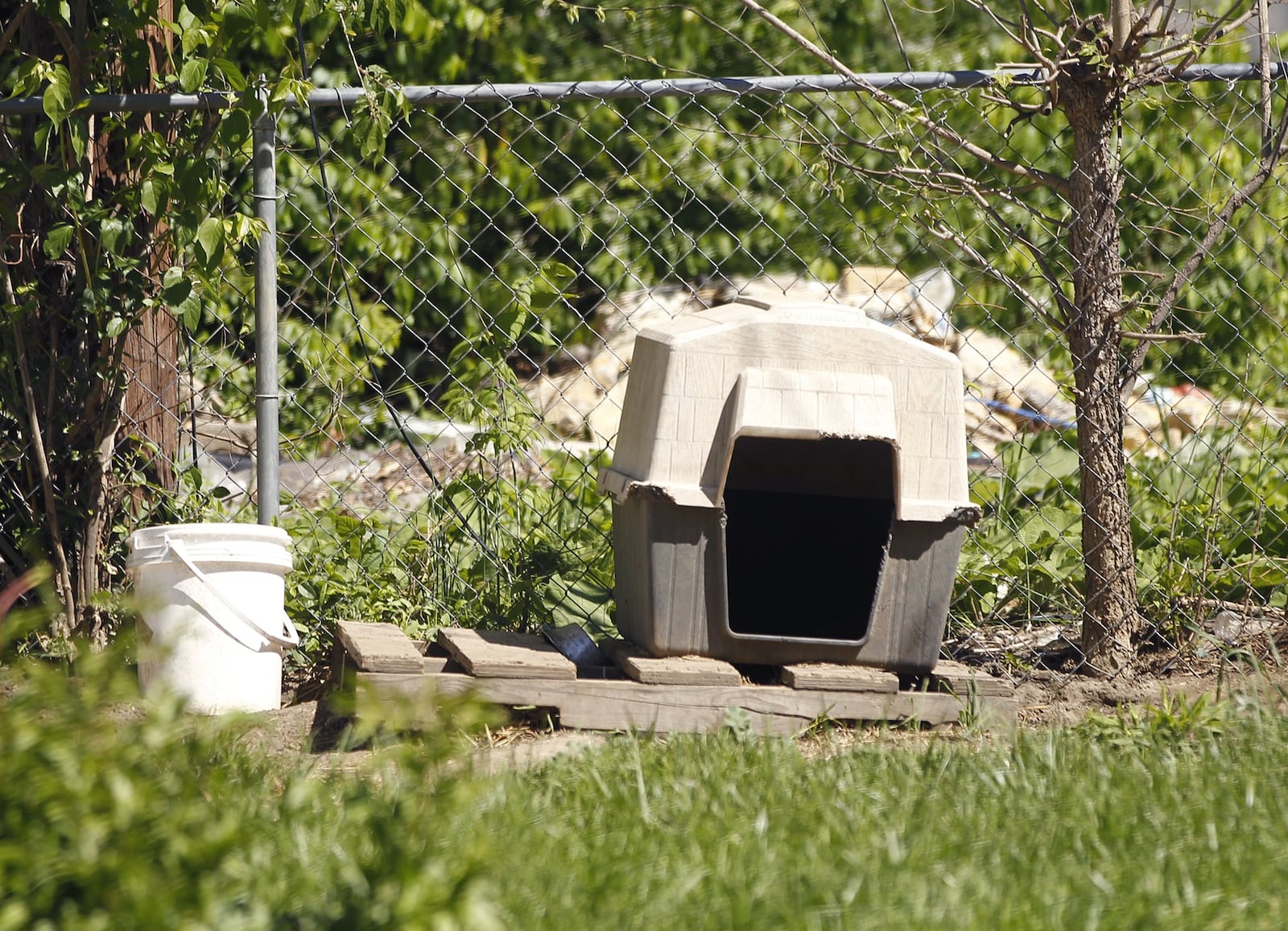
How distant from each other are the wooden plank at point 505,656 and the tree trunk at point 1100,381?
4.91 ft

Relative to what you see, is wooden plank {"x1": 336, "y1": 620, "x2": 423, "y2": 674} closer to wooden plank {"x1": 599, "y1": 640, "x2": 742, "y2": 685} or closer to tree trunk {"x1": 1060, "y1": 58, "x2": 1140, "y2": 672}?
wooden plank {"x1": 599, "y1": 640, "x2": 742, "y2": 685}

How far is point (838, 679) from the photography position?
3104mm

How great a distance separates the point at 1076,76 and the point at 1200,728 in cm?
175

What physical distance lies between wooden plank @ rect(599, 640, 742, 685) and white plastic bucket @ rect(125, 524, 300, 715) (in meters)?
0.81

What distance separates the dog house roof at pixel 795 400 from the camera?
3072mm

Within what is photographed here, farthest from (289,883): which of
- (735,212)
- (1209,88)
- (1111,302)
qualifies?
(1209,88)

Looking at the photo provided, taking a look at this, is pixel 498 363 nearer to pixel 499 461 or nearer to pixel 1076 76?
pixel 499 461

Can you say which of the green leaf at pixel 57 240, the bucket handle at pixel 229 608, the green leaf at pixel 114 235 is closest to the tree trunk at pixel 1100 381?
the bucket handle at pixel 229 608

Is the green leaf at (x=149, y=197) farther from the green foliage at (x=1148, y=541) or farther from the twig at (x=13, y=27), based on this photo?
the green foliage at (x=1148, y=541)

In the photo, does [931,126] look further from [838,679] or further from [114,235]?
[114,235]

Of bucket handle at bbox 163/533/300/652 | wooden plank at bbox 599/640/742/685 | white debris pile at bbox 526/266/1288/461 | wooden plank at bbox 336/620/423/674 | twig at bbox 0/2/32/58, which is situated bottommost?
wooden plank at bbox 599/640/742/685

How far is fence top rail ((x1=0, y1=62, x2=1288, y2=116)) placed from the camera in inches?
135

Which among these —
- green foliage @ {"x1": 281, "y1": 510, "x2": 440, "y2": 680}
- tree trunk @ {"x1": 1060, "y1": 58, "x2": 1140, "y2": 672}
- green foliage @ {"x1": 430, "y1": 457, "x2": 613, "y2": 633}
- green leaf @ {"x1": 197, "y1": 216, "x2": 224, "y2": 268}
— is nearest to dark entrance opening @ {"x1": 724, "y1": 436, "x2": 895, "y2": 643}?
green foliage @ {"x1": 430, "y1": 457, "x2": 613, "y2": 633}

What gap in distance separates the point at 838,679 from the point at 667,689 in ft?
1.31
